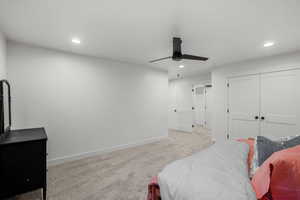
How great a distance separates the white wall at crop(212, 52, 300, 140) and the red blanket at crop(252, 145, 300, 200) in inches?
142

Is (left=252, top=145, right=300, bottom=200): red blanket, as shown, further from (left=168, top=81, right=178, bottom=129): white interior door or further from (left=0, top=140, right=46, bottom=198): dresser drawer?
(left=168, top=81, right=178, bottom=129): white interior door

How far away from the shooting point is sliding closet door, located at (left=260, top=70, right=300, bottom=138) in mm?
3293

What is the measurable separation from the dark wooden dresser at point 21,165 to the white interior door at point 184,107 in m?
5.26

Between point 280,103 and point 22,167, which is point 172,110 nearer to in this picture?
point 280,103

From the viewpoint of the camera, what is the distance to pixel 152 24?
2.09 m

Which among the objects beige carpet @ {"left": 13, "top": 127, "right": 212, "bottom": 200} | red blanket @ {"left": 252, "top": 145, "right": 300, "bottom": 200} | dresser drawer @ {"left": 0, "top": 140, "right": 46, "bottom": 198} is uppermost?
red blanket @ {"left": 252, "top": 145, "right": 300, "bottom": 200}

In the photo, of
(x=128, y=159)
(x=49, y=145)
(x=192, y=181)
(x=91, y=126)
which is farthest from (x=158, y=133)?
(x=192, y=181)

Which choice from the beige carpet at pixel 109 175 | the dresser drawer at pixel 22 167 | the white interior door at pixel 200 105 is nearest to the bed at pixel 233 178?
the beige carpet at pixel 109 175

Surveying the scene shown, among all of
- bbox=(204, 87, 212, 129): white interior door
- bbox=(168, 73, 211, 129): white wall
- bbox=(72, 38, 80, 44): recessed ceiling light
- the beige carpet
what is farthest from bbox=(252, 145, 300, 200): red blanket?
bbox=(204, 87, 212, 129): white interior door

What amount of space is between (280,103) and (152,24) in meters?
3.70

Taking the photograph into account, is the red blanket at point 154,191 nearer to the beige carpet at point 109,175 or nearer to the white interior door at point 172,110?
the beige carpet at point 109,175

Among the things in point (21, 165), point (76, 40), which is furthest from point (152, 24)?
point (21, 165)

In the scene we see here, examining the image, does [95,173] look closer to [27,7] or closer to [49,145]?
[49,145]

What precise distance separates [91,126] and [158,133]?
7.69 feet
